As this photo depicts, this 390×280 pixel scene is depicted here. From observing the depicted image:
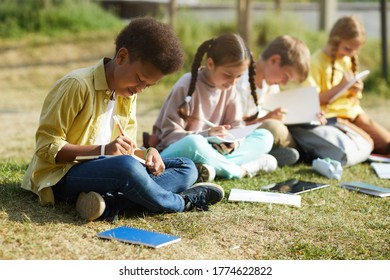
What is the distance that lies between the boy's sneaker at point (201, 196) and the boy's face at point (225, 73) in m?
0.87

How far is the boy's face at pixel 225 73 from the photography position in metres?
3.88

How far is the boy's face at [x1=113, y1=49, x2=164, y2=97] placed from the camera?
115 inches

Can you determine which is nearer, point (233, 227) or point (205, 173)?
point (233, 227)

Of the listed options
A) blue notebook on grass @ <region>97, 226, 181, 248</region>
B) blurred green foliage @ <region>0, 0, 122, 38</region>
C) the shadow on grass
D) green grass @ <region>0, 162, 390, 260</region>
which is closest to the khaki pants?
green grass @ <region>0, 162, 390, 260</region>

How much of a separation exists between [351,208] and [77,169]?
1.42 meters

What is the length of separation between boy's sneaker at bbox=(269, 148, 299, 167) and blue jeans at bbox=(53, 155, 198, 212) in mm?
1391

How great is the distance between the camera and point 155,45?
2928 mm

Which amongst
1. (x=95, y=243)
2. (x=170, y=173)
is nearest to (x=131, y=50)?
(x=170, y=173)

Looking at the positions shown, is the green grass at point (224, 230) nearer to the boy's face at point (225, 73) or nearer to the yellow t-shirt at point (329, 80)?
the boy's face at point (225, 73)

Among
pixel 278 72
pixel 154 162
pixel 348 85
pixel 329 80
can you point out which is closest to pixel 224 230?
pixel 154 162

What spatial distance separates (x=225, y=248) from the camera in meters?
2.70

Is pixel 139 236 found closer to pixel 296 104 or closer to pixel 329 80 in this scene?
pixel 296 104

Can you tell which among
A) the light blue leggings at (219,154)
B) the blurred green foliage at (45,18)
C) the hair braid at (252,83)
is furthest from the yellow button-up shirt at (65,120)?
the blurred green foliage at (45,18)

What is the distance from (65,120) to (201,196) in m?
0.75
